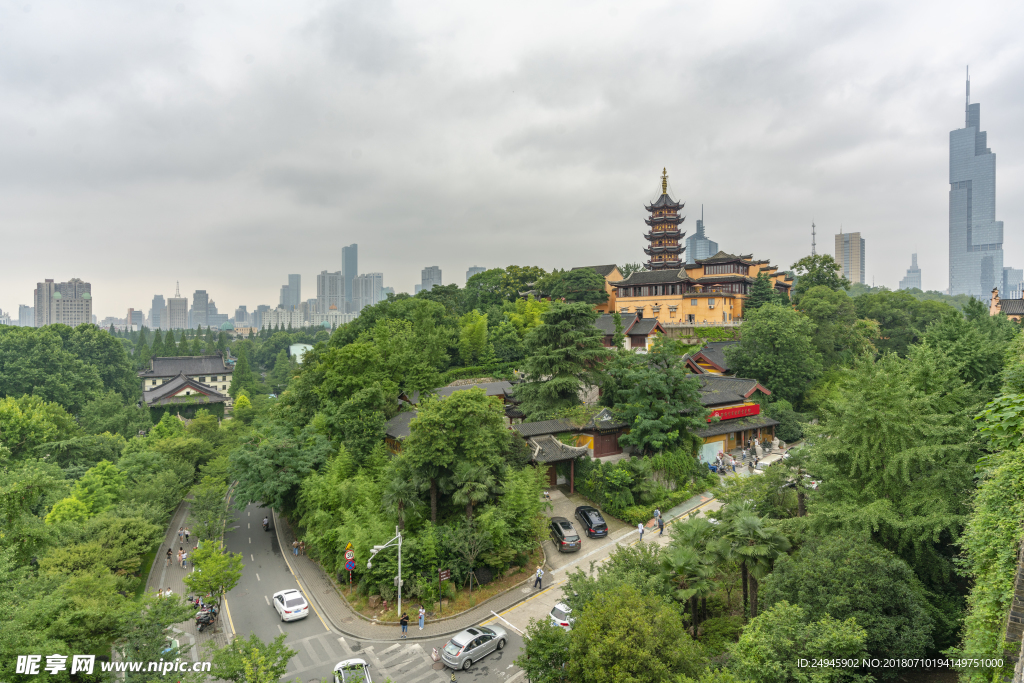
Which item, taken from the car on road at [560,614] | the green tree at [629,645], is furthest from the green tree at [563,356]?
the green tree at [629,645]

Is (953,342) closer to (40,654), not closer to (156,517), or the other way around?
(40,654)

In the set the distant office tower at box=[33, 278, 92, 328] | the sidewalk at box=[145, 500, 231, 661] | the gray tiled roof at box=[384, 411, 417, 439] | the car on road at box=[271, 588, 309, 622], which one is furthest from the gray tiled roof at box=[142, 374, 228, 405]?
the distant office tower at box=[33, 278, 92, 328]

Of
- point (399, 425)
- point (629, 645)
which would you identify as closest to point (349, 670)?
point (629, 645)

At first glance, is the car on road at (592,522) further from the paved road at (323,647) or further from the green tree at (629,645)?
the green tree at (629,645)

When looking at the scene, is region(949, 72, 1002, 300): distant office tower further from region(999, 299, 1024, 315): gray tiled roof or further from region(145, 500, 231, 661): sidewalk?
region(145, 500, 231, 661): sidewalk

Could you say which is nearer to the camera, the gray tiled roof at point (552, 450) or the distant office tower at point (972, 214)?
the gray tiled roof at point (552, 450)

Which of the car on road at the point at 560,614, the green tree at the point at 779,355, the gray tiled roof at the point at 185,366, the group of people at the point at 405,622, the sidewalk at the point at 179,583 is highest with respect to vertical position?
the green tree at the point at 779,355
